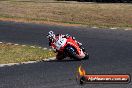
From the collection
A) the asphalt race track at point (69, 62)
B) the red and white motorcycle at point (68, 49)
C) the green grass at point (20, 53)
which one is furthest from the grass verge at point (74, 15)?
the red and white motorcycle at point (68, 49)

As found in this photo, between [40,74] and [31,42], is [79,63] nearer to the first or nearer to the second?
[40,74]

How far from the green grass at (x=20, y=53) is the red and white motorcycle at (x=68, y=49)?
3.23 ft

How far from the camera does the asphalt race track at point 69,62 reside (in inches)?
587

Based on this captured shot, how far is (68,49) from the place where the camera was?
64.0 ft

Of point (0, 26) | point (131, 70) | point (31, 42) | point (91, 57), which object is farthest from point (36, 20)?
point (131, 70)

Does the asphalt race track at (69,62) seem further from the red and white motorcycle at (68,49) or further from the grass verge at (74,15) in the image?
the grass verge at (74,15)

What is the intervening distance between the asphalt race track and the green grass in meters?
1.23

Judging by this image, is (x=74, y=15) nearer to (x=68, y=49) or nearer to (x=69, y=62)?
(x=68, y=49)

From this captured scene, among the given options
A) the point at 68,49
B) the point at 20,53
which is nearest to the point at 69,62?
the point at 68,49

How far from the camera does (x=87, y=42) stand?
25797 millimetres

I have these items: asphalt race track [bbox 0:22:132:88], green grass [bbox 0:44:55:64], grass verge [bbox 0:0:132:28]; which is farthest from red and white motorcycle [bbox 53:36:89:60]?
grass verge [bbox 0:0:132:28]

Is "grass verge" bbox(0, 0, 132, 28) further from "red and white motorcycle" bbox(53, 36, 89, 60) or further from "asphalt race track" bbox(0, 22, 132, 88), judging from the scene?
"red and white motorcycle" bbox(53, 36, 89, 60)

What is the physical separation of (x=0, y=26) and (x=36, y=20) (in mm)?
4855

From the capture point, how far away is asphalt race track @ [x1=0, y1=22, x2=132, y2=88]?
14.9m
